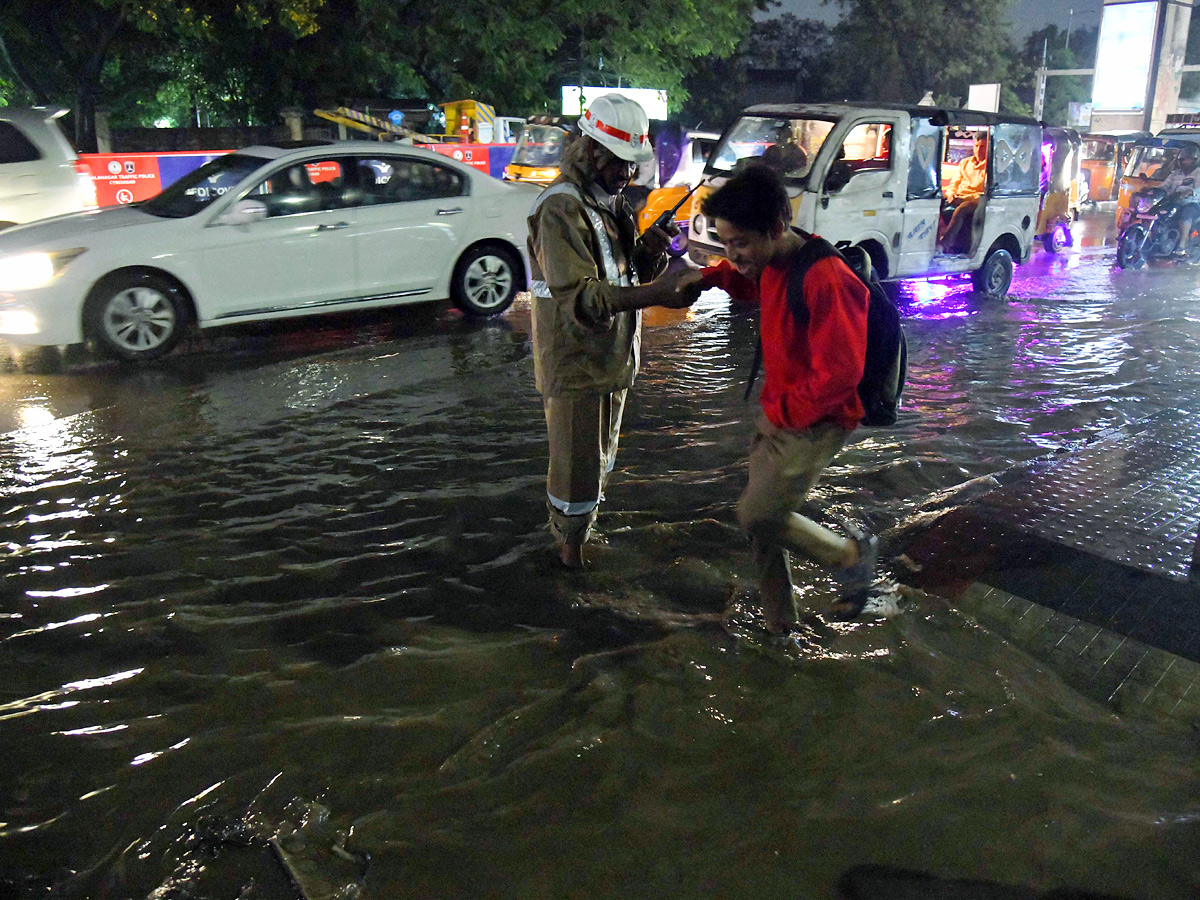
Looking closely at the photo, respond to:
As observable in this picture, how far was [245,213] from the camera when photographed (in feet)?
26.3

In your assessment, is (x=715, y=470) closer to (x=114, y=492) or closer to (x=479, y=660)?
(x=479, y=660)

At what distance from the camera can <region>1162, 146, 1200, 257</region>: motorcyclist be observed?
15461mm

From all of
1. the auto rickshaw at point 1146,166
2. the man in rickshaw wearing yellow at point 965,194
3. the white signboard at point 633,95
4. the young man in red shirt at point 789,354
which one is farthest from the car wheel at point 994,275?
the white signboard at point 633,95

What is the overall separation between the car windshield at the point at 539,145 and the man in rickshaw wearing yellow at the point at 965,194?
20.0 ft

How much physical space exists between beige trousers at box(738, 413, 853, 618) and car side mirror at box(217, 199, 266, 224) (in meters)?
5.97

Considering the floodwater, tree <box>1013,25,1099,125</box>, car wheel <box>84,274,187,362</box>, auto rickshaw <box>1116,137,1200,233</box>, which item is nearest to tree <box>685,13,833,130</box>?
tree <box>1013,25,1099,125</box>

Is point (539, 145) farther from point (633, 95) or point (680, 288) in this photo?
point (680, 288)

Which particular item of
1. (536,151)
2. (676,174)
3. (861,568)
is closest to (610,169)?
(861,568)

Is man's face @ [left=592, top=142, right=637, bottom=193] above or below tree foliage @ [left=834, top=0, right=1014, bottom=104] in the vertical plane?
below

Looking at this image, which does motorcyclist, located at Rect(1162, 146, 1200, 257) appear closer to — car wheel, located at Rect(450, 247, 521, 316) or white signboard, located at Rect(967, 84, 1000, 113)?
white signboard, located at Rect(967, 84, 1000, 113)

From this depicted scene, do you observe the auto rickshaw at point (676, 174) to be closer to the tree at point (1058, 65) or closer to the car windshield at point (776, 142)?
the car windshield at point (776, 142)

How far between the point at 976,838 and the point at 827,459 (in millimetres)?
1199

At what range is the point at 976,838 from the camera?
2639 mm

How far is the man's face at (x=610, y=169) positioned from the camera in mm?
3674
